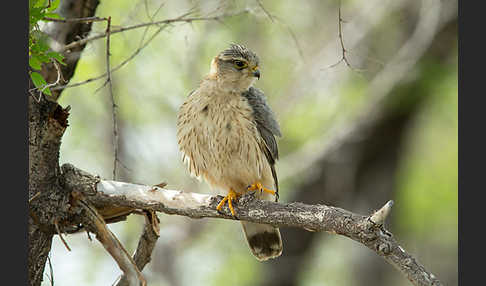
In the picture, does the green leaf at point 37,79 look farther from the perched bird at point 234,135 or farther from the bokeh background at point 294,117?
A: the bokeh background at point 294,117

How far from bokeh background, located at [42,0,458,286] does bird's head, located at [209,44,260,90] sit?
231cm

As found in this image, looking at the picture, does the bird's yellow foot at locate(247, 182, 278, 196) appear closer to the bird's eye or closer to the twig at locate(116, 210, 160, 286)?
the twig at locate(116, 210, 160, 286)

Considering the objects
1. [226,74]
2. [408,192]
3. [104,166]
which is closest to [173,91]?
[104,166]

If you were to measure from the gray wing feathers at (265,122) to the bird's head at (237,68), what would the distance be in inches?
3.8

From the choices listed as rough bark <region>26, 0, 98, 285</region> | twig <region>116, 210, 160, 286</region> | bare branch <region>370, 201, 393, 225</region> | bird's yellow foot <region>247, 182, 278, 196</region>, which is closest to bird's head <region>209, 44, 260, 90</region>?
bird's yellow foot <region>247, 182, 278, 196</region>

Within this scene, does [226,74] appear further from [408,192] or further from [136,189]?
[408,192]

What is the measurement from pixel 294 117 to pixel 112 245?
242 inches

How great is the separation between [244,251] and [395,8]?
4.63 meters

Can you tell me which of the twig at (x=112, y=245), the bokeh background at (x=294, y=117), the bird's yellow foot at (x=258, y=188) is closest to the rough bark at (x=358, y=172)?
the bokeh background at (x=294, y=117)

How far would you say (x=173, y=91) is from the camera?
8.86m

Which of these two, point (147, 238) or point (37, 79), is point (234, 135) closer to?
point (147, 238)

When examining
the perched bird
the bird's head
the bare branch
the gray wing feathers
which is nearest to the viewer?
the bare branch

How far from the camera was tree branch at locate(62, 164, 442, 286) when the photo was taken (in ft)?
9.32

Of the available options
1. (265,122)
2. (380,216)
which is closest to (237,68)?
(265,122)
